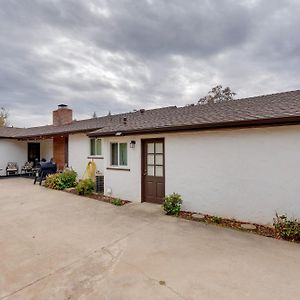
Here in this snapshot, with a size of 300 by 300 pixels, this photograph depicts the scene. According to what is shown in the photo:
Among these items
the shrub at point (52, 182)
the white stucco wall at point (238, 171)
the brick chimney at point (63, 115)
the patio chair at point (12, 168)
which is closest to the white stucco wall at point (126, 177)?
the white stucco wall at point (238, 171)

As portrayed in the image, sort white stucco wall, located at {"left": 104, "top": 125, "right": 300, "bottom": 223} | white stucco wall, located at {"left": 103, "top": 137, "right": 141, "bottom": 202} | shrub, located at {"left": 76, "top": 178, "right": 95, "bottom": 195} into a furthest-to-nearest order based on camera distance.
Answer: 1. shrub, located at {"left": 76, "top": 178, "right": 95, "bottom": 195}
2. white stucco wall, located at {"left": 103, "top": 137, "right": 141, "bottom": 202}
3. white stucco wall, located at {"left": 104, "top": 125, "right": 300, "bottom": 223}

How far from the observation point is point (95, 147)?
1177 cm

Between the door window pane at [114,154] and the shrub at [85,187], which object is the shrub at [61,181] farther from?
the door window pane at [114,154]

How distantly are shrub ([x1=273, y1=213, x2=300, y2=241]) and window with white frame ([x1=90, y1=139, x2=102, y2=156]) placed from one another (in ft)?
28.5

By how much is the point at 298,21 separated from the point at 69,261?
32.9 ft

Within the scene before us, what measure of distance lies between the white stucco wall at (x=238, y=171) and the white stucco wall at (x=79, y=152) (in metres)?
5.94

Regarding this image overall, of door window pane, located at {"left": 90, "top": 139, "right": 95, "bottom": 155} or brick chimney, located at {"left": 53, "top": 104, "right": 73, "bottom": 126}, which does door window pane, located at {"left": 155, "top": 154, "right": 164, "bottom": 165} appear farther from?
brick chimney, located at {"left": 53, "top": 104, "right": 73, "bottom": 126}

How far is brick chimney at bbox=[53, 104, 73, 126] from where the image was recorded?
679 inches

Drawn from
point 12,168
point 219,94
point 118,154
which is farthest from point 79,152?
point 219,94

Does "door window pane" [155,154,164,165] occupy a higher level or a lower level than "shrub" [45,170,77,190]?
A: higher

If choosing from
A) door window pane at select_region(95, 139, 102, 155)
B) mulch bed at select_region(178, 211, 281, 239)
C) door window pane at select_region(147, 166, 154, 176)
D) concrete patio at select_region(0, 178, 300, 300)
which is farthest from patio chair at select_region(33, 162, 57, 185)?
mulch bed at select_region(178, 211, 281, 239)

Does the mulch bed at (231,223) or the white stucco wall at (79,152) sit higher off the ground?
the white stucco wall at (79,152)

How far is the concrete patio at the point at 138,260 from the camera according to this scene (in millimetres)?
2979

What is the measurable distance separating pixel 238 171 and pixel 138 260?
365 cm
